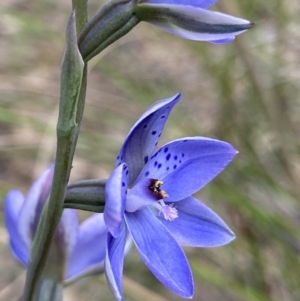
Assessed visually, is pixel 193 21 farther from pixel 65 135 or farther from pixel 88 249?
pixel 88 249

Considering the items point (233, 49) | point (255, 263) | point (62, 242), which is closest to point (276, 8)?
point (233, 49)

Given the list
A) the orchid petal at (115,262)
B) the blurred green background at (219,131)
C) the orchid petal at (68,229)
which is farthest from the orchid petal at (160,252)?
the blurred green background at (219,131)

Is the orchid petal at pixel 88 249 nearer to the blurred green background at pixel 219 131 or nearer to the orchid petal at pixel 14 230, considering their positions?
the orchid petal at pixel 14 230

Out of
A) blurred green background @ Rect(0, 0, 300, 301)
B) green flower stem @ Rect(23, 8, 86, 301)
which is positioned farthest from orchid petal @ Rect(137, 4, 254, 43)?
blurred green background @ Rect(0, 0, 300, 301)

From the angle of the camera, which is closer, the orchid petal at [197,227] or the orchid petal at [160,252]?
the orchid petal at [160,252]

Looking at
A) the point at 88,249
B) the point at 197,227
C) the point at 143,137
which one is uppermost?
the point at 143,137

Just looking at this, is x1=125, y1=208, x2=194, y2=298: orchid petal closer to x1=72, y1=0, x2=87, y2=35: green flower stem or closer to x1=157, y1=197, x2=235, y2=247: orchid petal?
x1=157, y1=197, x2=235, y2=247: orchid petal

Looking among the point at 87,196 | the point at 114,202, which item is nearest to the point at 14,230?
the point at 87,196
